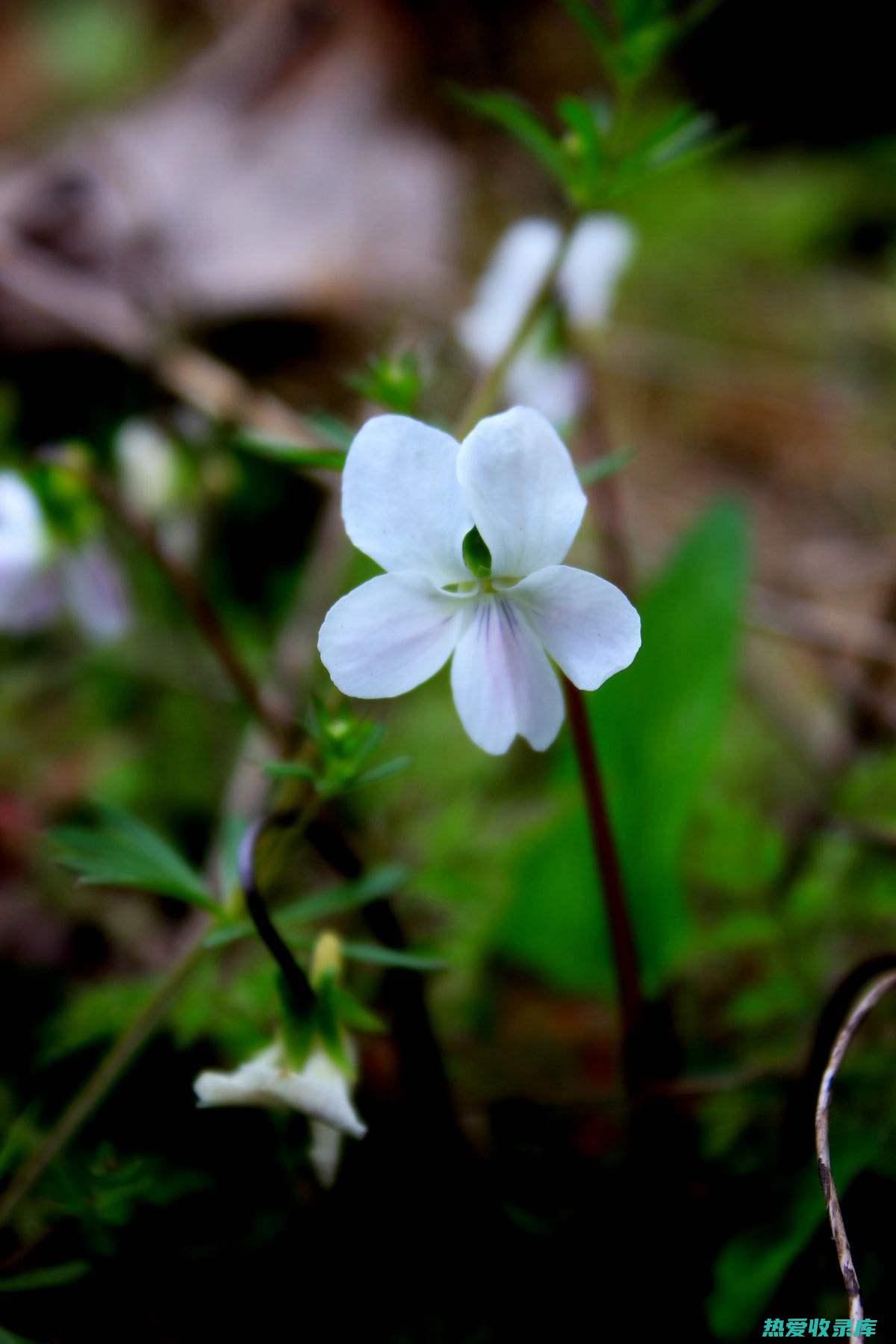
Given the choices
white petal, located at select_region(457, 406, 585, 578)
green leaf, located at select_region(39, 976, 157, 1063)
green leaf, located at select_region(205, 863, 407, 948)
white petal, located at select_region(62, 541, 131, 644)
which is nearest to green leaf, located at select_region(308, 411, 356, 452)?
white petal, located at select_region(457, 406, 585, 578)

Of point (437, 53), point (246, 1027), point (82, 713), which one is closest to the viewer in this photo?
point (246, 1027)

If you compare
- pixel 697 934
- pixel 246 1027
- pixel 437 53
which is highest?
pixel 437 53

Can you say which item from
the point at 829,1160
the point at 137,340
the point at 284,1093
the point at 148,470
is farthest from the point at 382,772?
the point at 137,340

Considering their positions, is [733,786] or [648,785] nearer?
[648,785]

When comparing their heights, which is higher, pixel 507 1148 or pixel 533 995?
pixel 533 995

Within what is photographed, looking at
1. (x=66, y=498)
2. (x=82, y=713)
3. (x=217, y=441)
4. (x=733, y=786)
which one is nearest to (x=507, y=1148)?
(x=733, y=786)

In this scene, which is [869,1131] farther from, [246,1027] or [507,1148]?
[246,1027]

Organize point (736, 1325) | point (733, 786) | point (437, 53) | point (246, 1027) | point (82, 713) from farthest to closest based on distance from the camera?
1. point (437, 53)
2. point (82, 713)
3. point (733, 786)
4. point (246, 1027)
5. point (736, 1325)

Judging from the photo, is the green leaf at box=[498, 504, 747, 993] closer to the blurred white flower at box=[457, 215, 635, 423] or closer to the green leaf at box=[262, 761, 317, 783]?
the blurred white flower at box=[457, 215, 635, 423]
